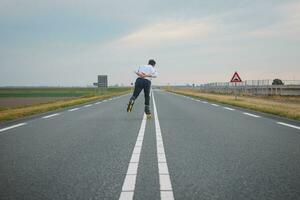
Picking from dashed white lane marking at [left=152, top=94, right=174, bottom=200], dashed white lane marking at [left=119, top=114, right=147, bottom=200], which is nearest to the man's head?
dashed white lane marking at [left=119, top=114, right=147, bottom=200]

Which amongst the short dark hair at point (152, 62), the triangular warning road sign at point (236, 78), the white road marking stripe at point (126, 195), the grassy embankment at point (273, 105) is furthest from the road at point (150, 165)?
the triangular warning road sign at point (236, 78)

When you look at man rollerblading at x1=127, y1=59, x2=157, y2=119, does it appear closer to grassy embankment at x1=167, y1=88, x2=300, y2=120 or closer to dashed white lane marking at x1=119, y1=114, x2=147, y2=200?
grassy embankment at x1=167, y1=88, x2=300, y2=120

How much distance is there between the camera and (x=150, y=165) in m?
4.76

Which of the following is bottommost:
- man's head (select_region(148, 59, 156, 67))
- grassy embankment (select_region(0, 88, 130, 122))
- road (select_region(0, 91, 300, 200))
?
grassy embankment (select_region(0, 88, 130, 122))

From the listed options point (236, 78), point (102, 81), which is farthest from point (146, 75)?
point (102, 81)

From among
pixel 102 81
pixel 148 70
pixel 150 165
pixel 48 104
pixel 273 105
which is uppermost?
pixel 148 70

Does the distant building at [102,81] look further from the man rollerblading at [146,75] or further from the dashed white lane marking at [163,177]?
the dashed white lane marking at [163,177]

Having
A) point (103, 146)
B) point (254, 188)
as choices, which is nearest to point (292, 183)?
point (254, 188)

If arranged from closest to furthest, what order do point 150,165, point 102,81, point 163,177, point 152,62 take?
point 163,177, point 150,165, point 152,62, point 102,81

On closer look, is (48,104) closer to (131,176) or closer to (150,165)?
(150,165)

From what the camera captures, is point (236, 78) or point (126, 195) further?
point (236, 78)

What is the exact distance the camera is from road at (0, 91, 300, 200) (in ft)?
11.7

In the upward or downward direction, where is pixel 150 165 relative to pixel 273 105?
upward

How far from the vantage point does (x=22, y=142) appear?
22.2 feet
